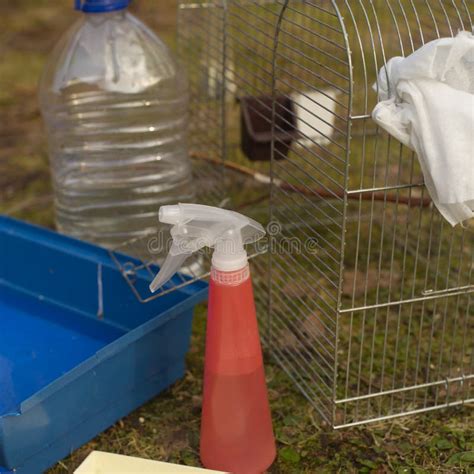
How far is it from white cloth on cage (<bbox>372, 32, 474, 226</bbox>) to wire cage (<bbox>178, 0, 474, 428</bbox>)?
2.2 inches

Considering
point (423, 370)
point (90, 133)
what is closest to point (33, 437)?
point (423, 370)

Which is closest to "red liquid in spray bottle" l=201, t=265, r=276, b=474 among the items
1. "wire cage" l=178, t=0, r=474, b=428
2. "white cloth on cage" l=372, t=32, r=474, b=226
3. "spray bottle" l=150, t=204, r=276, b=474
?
"spray bottle" l=150, t=204, r=276, b=474

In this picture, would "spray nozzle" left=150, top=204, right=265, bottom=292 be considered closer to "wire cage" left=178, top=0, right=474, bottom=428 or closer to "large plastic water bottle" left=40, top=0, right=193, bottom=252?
"wire cage" left=178, top=0, right=474, bottom=428

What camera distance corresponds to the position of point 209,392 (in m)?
1.49

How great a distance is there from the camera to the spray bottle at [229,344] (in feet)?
4.60

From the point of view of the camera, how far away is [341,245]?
1.47 meters

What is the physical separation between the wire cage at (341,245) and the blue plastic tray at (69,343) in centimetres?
32

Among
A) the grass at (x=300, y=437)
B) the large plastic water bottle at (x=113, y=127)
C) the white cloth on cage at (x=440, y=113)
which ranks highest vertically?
the white cloth on cage at (x=440, y=113)

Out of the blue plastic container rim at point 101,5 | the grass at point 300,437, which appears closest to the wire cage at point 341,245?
the grass at point 300,437

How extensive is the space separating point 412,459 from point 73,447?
2.21 feet

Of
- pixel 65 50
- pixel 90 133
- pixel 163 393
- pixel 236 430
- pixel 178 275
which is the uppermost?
pixel 65 50

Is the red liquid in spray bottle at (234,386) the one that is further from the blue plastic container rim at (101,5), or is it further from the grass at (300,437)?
the blue plastic container rim at (101,5)

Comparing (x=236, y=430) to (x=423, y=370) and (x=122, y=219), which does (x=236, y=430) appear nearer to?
(x=423, y=370)

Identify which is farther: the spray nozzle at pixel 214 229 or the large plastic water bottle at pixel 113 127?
the large plastic water bottle at pixel 113 127
